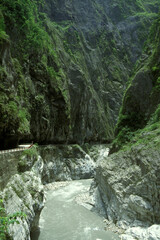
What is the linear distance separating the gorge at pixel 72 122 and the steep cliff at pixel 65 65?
0.70ft

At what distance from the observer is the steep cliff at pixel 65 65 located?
2461 centimetres

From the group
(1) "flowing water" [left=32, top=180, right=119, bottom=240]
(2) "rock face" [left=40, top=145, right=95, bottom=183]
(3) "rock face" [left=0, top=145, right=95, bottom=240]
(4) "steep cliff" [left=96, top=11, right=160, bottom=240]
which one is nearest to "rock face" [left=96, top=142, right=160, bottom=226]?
(4) "steep cliff" [left=96, top=11, right=160, bottom=240]

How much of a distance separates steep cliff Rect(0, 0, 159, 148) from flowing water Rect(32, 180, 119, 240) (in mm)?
9165

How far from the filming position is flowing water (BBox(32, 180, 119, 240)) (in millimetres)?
15883

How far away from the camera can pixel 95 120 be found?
60.2 m

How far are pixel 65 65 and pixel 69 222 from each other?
4093 cm

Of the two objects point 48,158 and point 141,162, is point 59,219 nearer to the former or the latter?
point 141,162

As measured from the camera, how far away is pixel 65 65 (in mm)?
50938

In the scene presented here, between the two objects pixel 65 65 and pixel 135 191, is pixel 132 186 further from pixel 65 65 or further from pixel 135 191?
pixel 65 65

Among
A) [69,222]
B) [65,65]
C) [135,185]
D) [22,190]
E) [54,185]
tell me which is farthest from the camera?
[65,65]

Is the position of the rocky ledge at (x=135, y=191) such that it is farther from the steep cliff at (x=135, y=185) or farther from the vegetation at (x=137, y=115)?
the vegetation at (x=137, y=115)

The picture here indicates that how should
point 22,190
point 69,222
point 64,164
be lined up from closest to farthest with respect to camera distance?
point 22,190 → point 69,222 → point 64,164

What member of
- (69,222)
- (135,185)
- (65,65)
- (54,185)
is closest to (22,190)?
(69,222)

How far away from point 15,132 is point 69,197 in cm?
1247
